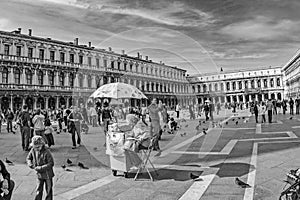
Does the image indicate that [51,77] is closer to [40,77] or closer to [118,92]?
[40,77]

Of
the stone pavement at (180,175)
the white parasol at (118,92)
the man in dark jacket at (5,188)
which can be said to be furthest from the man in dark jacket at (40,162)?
the white parasol at (118,92)

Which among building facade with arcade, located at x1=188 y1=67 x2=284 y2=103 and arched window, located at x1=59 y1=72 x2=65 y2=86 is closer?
arched window, located at x1=59 y1=72 x2=65 y2=86

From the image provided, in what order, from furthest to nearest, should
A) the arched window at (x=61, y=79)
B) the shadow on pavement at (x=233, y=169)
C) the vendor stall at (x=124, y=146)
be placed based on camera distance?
the arched window at (x=61, y=79), the shadow on pavement at (x=233, y=169), the vendor stall at (x=124, y=146)

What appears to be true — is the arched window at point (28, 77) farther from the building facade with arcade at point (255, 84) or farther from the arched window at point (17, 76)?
the building facade with arcade at point (255, 84)

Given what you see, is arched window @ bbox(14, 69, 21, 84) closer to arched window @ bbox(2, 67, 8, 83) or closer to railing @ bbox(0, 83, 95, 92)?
railing @ bbox(0, 83, 95, 92)

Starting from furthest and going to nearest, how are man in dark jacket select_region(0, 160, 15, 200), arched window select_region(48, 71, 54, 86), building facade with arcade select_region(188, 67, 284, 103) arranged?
building facade with arcade select_region(188, 67, 284, 103) → arched window select_region(48, 71, 54, 86) → man in dark jacket select_region(0, 160, 15, 200)

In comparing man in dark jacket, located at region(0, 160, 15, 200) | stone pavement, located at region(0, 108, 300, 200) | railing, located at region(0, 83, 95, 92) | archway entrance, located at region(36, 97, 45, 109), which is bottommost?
stone pavement, located at region(0, 108, 300, 200)

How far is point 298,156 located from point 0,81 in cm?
4287

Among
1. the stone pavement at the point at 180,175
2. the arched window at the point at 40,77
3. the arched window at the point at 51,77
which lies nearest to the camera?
the stone pavement at the point at 180,175

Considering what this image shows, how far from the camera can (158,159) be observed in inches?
293

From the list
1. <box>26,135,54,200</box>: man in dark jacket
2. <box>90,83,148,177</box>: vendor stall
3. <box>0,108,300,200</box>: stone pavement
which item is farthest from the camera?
<box>90,83,148,177</box>: vendor stall

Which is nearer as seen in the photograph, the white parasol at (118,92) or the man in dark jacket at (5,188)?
the man in dark jacket at (5,188)

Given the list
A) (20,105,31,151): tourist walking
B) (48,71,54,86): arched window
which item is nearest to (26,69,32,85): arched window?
(48,71,54,86): arched window

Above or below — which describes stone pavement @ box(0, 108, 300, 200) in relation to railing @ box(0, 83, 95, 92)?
below
